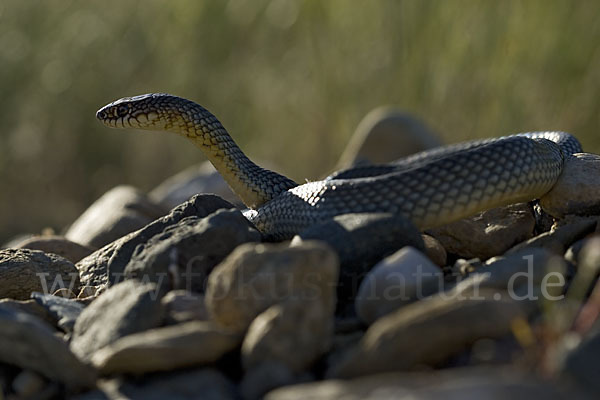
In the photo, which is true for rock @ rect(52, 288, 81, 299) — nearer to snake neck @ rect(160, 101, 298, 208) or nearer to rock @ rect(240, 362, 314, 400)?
snake neck @ rect(160, 101, 298, 208)

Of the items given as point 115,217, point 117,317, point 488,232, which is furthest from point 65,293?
point 488,232

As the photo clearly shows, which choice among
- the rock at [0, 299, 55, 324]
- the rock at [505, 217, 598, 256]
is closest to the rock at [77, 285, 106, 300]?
the rock at [0, 299, 55, 324]

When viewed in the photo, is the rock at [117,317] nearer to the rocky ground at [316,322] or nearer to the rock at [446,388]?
the rocky ground at [316,322]

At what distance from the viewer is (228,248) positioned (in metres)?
3.71

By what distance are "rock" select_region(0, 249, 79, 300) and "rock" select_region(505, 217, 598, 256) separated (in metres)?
2.14

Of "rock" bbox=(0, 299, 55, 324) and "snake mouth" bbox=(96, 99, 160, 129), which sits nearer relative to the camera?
"rock" bbox=(0, 299, 55, 324)

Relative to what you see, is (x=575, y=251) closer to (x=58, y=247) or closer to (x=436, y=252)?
(x=436, y=252)

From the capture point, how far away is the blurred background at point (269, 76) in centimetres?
898

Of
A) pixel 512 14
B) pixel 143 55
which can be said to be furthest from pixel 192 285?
pixel 143 55

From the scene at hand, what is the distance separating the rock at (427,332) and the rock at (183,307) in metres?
0.74

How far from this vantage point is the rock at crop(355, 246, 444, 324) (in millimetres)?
3162

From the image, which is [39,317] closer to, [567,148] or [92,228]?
[92,228]

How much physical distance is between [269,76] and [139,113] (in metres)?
5.29

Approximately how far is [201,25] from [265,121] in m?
1.41
